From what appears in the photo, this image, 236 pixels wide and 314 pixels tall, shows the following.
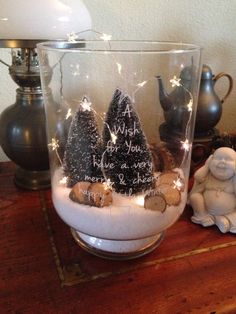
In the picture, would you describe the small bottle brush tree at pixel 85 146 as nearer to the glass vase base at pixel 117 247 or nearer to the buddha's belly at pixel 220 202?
the glass vase base at pixel 117 247

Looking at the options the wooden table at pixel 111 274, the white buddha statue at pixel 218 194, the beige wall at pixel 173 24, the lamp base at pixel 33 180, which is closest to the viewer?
the wooden table at pixel 111 274

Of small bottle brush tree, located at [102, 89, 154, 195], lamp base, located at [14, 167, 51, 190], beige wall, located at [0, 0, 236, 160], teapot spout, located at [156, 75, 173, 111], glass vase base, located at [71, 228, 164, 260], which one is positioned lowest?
glass vase base, located at [71, 228, 164, 260]

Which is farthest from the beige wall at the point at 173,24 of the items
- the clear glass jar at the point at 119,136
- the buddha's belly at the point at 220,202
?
the buddha's belly at the point at 220,202

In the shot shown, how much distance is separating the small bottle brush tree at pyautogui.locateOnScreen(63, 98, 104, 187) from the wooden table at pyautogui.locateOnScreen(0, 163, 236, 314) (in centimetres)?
12

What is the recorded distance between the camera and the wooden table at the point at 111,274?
368 millimetres

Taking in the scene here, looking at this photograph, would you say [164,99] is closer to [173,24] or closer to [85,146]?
[85,146]

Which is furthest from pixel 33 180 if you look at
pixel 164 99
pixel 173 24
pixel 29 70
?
pixel 173 24

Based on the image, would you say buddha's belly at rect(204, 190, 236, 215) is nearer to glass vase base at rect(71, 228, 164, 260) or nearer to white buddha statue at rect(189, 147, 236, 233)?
white buddha statue at rect(189, 147, 236, 233)

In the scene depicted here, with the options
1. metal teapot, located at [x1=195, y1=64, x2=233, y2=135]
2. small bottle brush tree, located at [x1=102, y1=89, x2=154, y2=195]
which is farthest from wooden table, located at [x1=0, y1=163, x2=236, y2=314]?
metal teapot, located at [x1=195, y1=64, x2=233, y2=135]

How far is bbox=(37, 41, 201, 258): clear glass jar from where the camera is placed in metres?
0.40

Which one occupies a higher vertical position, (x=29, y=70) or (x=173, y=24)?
(x=173, y=24)

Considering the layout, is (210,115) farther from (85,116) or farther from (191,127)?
(85,116)

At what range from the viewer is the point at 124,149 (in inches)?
15.7

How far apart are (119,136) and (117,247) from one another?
16 cm
